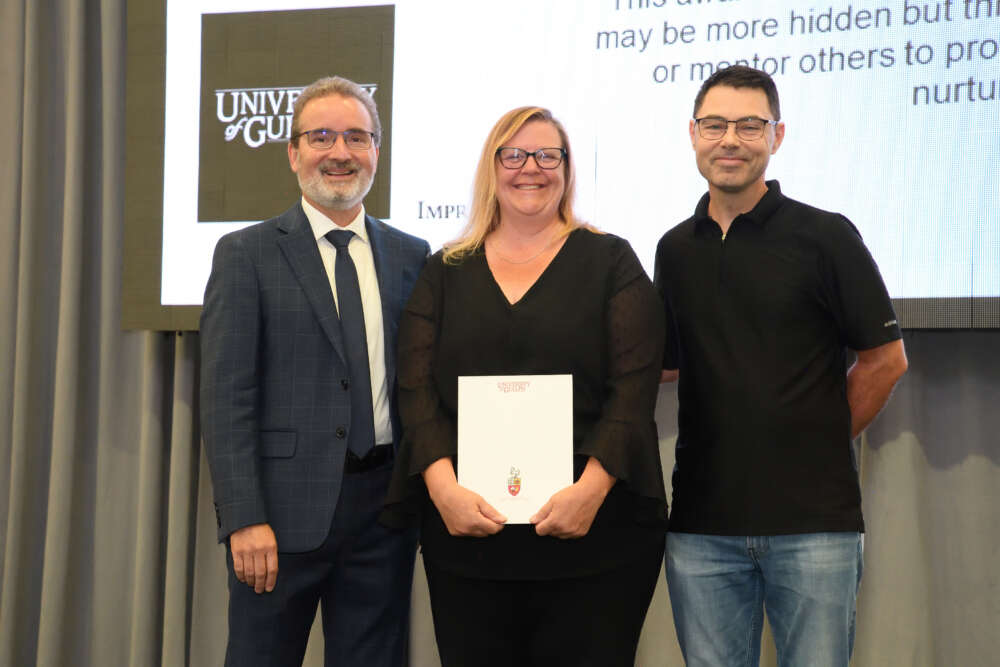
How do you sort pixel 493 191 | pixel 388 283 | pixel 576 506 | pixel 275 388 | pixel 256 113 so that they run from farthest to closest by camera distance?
pixel 256 113 → pixel 388 283 → pixel 275 388 → pixel 493 191 → pixel 576 506

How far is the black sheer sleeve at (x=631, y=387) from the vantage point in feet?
5.60

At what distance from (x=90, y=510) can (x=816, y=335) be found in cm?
301

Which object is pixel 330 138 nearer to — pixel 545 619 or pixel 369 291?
pixel 369 291

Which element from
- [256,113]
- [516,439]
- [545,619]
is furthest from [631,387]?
[256,113]

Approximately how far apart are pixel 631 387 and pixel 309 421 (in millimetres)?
724

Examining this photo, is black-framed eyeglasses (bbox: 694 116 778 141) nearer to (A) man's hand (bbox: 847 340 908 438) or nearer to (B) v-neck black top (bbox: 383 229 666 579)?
(B) v-neck black top (bbox: 383 229 666 579)

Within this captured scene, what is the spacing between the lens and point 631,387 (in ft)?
5.71

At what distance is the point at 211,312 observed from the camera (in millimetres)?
2025

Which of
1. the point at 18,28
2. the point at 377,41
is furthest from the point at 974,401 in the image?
the point at 18,28

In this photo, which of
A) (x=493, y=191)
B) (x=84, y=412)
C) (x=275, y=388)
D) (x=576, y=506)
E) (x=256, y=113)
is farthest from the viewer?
(x=84, y=412)

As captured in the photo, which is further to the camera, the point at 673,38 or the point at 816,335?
the point at 673,38

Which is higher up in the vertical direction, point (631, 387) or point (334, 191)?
point (334, 191)

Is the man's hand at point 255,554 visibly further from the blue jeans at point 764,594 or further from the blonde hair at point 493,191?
the blue jeans at point 764,594

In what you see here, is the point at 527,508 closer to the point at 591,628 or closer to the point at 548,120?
the point at 591,628
